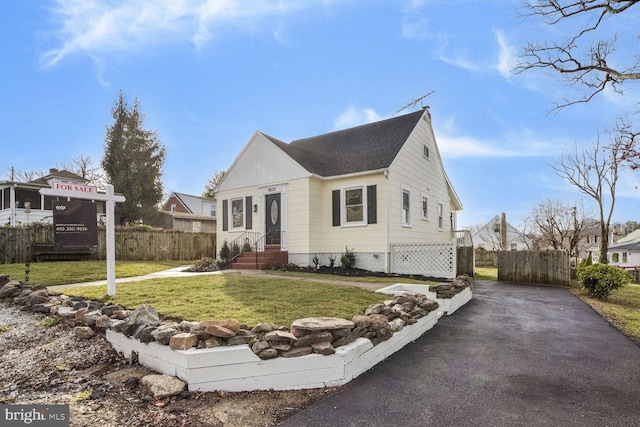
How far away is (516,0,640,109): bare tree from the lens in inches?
293

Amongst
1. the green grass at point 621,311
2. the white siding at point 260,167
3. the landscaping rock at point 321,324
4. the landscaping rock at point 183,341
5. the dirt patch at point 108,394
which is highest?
the white siding at point 260,167

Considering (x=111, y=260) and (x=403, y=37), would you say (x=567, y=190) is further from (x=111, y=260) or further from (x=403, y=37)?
(x=111, y=260)

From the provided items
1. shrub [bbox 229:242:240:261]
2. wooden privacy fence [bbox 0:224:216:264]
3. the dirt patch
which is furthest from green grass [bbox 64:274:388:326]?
wooden privacy fence [bbox 0:224:216:264]

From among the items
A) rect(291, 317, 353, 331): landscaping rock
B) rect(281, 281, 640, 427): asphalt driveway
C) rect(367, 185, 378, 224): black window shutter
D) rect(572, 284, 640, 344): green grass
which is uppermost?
rect(367, 185, 378, 224): black window shutter

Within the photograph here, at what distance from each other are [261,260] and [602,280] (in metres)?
Result: 10.8

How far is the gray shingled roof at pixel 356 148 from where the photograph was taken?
12.5m

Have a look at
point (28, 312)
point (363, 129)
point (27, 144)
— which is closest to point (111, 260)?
point (28, 312)

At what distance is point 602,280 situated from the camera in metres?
9.78

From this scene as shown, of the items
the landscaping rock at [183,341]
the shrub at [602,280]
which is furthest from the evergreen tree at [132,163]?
the shrub at [602,280]

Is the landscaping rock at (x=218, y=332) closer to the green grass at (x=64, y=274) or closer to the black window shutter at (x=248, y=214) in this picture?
the green grass at (x=64, y=274)

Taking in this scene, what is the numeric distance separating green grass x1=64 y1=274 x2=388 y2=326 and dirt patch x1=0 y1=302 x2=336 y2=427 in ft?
3.19

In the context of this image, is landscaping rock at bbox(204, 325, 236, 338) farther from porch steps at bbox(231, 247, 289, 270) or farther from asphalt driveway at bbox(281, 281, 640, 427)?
porch steps at bbox(231, 247, 289, 270)

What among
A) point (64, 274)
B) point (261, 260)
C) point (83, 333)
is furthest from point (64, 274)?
point (83, 333)

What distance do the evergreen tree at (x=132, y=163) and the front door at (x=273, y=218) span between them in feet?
52.3
